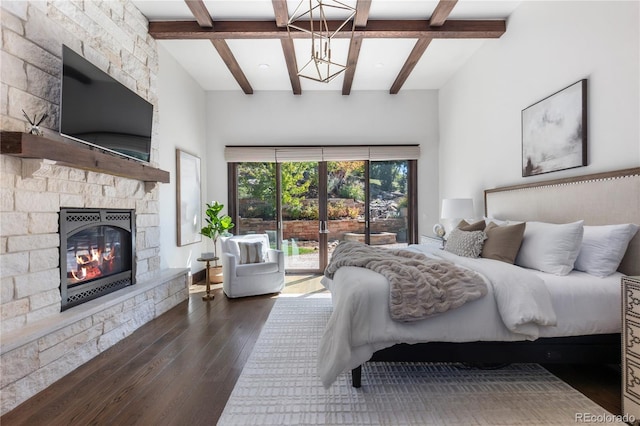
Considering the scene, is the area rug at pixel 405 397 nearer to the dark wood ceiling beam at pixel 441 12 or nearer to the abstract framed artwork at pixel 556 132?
the abstract framed artwork at pixel 556 132

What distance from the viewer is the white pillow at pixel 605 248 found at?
200cm

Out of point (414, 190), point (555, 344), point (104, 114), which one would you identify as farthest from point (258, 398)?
point (414, 190)

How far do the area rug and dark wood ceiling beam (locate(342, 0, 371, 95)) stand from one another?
2.71 m

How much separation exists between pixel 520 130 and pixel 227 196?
13.9 ft

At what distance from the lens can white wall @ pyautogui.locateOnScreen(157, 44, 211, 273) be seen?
386cm

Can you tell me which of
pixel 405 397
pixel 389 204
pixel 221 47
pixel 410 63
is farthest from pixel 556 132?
pixel 221 47

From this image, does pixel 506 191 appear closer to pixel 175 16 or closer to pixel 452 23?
pixel 452 23

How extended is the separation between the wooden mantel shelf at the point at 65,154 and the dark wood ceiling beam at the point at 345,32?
5.11ft

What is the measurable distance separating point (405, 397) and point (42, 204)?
8.58 ft

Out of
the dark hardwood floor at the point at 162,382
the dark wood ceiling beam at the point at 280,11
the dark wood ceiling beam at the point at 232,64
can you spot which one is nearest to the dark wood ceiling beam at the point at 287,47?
the dark wood ceiling beam at the point at 280,11

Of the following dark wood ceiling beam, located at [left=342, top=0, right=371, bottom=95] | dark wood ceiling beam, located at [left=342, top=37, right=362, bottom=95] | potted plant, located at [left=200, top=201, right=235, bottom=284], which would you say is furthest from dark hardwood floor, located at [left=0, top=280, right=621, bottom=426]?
dark wood ceiling beam, located at [left=342, top=37, right=362, bottom=95]

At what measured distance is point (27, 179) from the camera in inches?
79.6

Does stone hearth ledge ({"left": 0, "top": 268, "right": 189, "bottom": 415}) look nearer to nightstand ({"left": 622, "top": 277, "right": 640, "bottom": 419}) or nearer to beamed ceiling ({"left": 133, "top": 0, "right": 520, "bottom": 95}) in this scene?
beamed ceiling ({"left": 133, "top": 0, "right": 520, "bottom": 95})

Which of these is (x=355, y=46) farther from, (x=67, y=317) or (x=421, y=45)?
(x=67, y=317)
